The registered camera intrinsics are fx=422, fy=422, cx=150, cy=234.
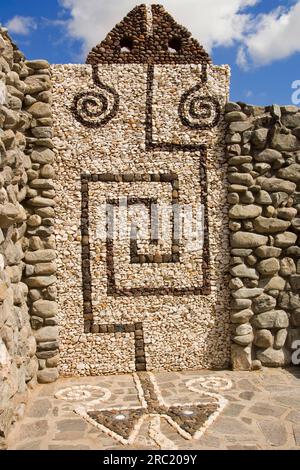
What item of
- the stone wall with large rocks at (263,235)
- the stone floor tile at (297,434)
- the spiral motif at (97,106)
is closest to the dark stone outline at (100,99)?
the spiral motif at (97,106)

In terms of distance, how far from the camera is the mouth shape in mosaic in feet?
13.3

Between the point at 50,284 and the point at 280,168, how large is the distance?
3.63 meters

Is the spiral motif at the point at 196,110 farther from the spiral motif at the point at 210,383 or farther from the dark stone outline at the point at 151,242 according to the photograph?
the spiral motif at the point at 210,383

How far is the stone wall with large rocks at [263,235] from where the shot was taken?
5.95 meters

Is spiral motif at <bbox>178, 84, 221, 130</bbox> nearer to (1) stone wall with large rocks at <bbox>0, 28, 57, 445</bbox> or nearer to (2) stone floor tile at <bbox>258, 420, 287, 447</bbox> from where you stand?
(1) stone wall with large rocks at <bbox>0, 28, 57, 445</bbox>

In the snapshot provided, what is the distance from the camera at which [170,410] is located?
4586mm

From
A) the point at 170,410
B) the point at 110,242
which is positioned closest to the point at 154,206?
the point at 110,242

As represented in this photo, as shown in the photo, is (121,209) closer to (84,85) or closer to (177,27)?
(84,85)

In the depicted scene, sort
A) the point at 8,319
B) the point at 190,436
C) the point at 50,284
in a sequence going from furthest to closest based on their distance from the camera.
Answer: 1. the point at 50,284
2. the point at 8,319
3. the point at 190,436

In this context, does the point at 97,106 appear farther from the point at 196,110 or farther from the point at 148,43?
the point at 196,110

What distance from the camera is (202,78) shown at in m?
6.18

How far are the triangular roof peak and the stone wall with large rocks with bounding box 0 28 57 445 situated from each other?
1.01 meters
